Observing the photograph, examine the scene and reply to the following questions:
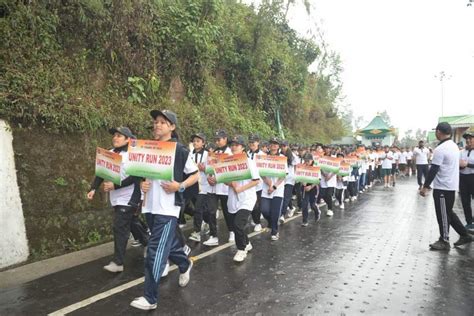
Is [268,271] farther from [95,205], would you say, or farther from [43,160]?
[43,160]

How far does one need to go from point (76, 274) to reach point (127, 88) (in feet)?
18.5

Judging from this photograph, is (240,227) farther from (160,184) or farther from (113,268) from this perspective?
(160,184)

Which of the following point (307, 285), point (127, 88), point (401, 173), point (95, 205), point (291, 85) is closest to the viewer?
point (307, 285)

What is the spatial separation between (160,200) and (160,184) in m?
0.18

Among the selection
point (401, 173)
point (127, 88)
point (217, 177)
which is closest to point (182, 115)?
point (127, 88)

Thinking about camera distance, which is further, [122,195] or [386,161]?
[386,161]

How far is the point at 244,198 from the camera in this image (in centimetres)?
625

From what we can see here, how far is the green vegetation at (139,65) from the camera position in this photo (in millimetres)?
7051

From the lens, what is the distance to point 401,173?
27328 mm

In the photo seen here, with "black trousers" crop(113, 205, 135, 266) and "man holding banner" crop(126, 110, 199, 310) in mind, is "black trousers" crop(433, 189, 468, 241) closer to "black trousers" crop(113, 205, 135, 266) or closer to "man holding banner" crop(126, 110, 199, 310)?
"man holding banner" crop(126, 110, 199, 310)

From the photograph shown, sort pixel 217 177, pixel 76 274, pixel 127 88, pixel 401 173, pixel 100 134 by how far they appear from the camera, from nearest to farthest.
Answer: pixel 76 274 < pixel 217 177 < pixel 100 134 < pixel 127 88 < pixel 401 173

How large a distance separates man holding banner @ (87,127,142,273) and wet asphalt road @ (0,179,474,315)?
1.05 ft

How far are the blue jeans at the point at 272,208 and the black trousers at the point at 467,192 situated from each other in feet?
13.3

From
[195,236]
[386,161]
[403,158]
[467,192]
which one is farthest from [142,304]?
[403,158]
